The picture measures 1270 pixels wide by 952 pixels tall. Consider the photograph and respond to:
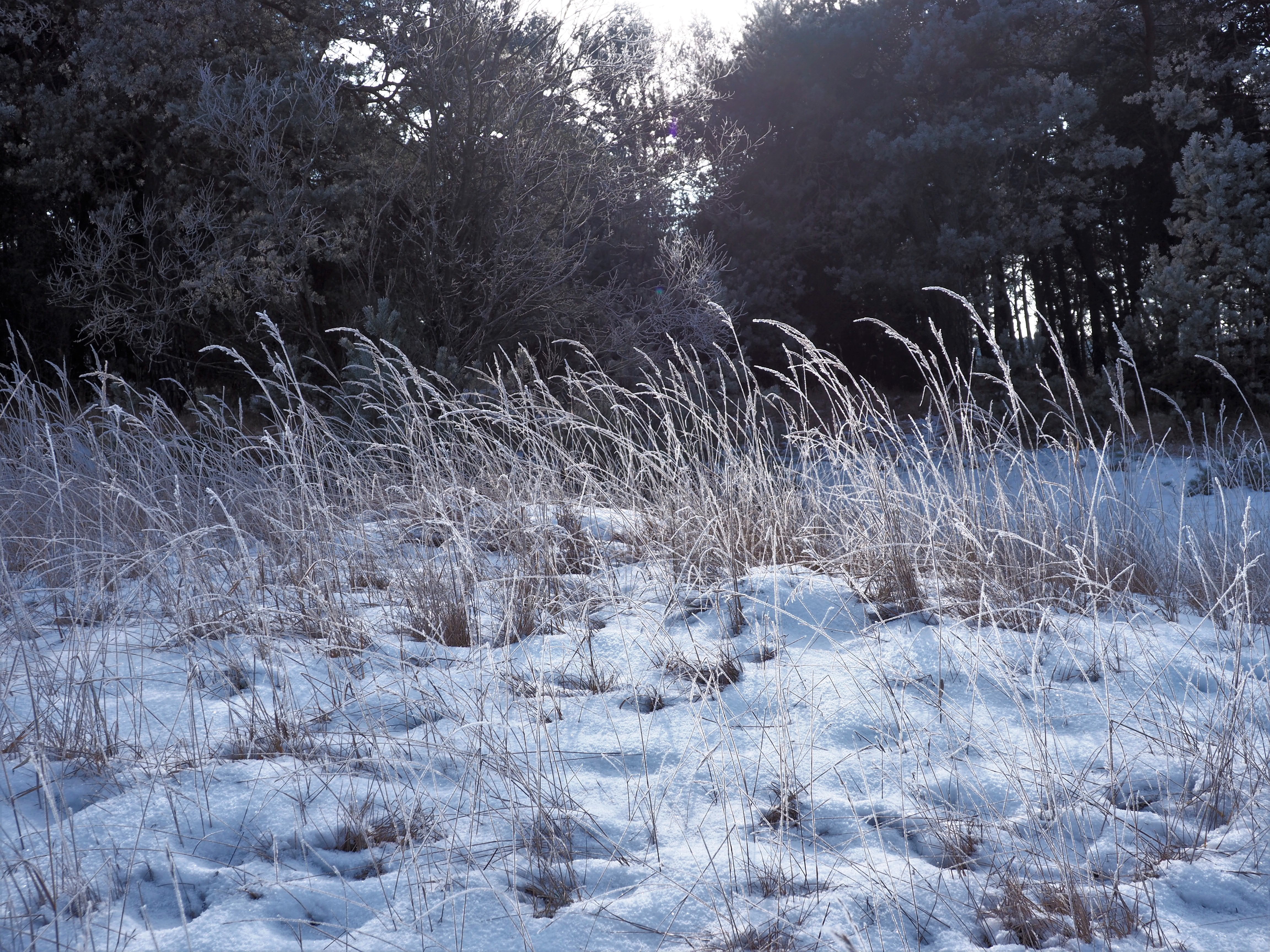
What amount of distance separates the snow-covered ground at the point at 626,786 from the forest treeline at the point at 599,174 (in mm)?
3534

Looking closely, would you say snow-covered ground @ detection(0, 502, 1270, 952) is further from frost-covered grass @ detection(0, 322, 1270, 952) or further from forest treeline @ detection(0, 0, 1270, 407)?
forest treeline @ detection(0, 0, 1270, 407)

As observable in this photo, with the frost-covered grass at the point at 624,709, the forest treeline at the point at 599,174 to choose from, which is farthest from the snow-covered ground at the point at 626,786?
the forest treeline at the point at 599,174

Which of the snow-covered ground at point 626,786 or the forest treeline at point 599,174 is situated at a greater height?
the forest treeline at point 599,174

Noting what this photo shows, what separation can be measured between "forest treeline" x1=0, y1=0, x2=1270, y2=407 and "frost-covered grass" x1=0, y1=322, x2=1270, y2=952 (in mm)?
2489

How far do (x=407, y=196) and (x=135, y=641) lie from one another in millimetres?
8202

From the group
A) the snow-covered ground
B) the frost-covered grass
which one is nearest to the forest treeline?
the frost-covered grass

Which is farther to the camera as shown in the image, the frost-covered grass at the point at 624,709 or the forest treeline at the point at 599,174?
the forest treeline at the point at 599,174

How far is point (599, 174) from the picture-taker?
10.2 meters

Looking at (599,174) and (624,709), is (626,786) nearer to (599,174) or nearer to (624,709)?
(624,709)

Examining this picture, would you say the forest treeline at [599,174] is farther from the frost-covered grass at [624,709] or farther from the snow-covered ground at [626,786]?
the snow-covered ground at [626,786]

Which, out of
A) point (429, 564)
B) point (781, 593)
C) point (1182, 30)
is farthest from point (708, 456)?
point (1182, 30)

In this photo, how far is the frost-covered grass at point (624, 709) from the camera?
157 centimetres

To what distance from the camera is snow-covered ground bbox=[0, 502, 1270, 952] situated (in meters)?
1.53

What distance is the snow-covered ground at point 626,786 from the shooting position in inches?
60.2
